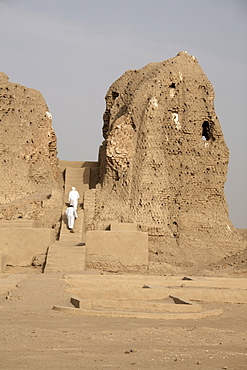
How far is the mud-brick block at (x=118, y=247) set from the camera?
56.6 ft

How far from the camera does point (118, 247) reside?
17469 millimetres

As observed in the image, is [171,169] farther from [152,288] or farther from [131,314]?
[131,314]

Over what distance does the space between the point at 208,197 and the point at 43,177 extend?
664cm

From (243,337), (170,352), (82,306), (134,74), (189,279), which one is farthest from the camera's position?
(134,74)

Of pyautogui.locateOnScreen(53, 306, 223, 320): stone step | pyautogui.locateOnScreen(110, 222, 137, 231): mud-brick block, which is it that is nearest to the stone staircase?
pyautogui.locateOnScreen(110, 222, 137, 231): mud-brick block

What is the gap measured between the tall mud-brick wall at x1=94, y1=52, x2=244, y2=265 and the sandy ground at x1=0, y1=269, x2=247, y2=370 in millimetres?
10119

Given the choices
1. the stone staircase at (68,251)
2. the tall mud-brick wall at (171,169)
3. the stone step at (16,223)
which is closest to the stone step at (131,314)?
the stone staircase at (68,251)

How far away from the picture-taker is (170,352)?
685 centimetres

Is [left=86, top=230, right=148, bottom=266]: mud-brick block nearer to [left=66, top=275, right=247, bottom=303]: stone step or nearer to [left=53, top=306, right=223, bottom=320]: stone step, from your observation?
[left=66, top=275, right=247, bottom=303]: stone step

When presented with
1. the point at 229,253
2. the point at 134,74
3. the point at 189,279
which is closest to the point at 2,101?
the point at 134,74

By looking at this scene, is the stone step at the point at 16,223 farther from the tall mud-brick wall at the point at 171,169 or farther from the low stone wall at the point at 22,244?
the tall mud-brick wall at the point at 171,169

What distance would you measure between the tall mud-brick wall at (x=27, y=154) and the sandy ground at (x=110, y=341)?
36.3ft

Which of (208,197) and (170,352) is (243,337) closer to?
(170,352)

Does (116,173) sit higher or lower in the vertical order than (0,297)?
higher
